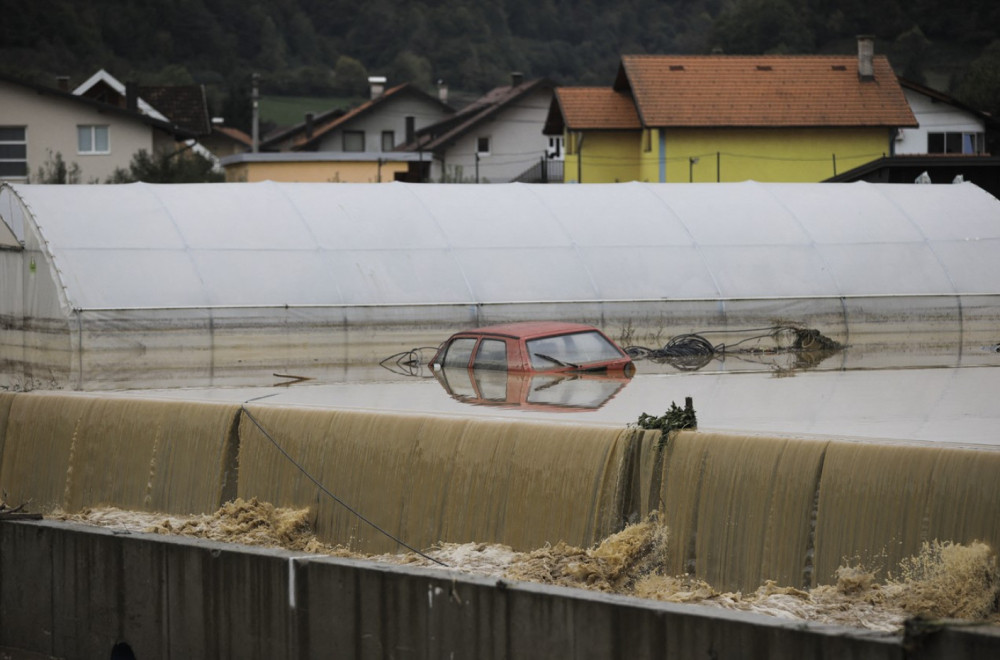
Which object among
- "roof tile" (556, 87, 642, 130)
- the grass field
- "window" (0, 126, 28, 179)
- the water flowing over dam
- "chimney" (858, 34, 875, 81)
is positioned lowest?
the water flowing over dam

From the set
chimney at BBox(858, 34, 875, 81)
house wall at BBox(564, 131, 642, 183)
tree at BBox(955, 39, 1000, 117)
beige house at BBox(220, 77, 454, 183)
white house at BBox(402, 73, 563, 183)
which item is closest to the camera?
chimney at BBox(858, 34, 875, 81)

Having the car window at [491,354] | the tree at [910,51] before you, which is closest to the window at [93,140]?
the car window at [491,354]

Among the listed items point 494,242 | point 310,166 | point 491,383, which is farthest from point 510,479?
point 310,166

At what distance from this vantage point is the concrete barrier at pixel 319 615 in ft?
27.3

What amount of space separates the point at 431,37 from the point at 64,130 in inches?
3661

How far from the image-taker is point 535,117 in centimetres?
7275

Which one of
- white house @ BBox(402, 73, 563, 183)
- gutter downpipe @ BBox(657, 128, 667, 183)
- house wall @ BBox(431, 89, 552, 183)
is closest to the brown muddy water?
Answer: gutter downpipe @ BBox(657, 128, 667, 183)

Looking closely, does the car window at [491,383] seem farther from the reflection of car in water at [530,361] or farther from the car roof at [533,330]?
the car roof at [533,330]

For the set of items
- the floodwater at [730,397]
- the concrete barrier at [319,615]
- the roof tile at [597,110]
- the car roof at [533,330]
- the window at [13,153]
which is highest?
the roof tile at [597,110]

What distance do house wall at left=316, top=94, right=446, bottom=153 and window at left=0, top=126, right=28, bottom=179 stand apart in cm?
3107

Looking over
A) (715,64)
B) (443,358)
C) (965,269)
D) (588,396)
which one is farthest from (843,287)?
(715,64)

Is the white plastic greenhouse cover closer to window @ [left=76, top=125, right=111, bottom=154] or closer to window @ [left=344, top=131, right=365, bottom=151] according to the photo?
window @ [left=76, top=125, right=111, bottom=154]

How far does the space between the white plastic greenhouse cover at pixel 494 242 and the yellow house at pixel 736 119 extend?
19056 mm

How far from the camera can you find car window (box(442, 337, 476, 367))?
18.5 m
